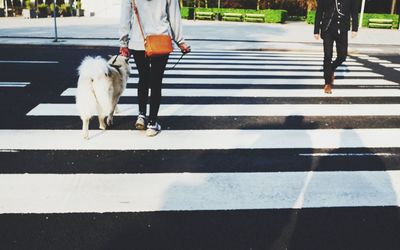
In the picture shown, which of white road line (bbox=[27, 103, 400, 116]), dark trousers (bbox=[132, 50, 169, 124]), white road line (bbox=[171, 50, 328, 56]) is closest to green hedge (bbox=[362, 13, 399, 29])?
white road line (bbox=[171, 50, 328, 56])

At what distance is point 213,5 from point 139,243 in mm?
42119

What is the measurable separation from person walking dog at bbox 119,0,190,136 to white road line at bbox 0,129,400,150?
0.35 meters

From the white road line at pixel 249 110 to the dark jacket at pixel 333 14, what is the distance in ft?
4.90

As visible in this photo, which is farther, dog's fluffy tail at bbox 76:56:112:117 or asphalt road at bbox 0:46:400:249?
dog's fluffy tail at bbox 76:56:112:117

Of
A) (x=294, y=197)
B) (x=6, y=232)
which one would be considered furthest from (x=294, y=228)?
(x=6, y=232)

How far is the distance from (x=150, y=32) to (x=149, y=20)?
0.44ft

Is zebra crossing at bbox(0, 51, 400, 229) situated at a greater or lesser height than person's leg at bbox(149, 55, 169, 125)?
lesser

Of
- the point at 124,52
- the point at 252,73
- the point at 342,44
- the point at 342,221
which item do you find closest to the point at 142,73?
the point at 124,52

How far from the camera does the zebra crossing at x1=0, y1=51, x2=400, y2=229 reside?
3.38 meters

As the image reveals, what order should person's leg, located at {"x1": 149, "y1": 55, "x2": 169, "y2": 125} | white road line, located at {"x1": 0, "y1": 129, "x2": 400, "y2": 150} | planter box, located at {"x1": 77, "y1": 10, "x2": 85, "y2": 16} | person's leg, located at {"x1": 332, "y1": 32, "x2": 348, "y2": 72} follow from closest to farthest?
white road line, located at {"x1": 0, "y1": 129, "x2": 400, "y2": 150}
person's leg, located at {"x1": 149, "y1": 55, "x2": 169, "y2": 125}
person's leg, located at {"x1": 332, "y1": 32, "x2": 348, "y2": 72}
planter box, located at {"x1": 77, "y1": 10, "x2": 85, "y2": 16}

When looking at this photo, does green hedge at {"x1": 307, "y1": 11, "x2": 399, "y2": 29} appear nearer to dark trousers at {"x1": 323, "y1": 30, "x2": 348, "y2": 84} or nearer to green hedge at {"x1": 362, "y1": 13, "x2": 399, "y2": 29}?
green hedge at {"x1": 362, "y1": 13, "x2": 399, "y2": 29}

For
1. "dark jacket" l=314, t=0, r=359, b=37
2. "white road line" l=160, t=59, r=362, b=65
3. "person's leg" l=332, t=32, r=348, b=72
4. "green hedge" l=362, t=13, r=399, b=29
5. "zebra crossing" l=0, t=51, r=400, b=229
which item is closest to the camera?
"zebra crossing" l=0, t=51, r=400, b=229

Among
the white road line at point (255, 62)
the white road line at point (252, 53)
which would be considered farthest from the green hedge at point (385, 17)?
the white road line at point (255, 62)

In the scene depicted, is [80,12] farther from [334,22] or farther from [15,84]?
[334,22]
